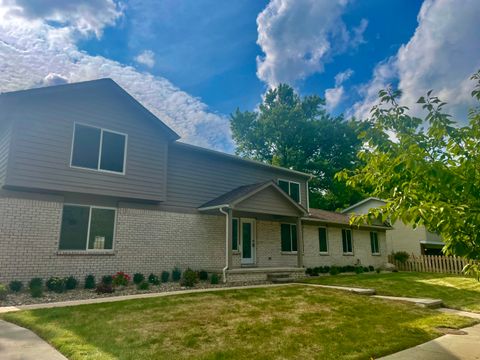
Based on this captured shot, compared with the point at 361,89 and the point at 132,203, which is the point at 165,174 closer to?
the point at 132,203

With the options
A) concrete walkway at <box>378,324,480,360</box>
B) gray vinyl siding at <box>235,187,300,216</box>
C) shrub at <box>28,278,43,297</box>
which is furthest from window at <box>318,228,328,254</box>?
shrub at <box>28,278,43,297</box>

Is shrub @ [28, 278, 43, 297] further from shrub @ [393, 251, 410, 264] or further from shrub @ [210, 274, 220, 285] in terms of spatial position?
shrub @ [393, 251, 410, 264]

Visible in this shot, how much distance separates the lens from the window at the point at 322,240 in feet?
65.0

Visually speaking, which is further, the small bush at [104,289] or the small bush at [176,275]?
the small bush at [176,275]

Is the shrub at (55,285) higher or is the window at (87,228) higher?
the window at (87,228)

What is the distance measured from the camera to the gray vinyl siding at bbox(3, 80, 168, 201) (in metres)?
10.3

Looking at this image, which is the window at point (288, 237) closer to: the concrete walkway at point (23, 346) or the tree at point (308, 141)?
the concrete walkway at point (23, 346)

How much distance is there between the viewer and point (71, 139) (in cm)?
1124

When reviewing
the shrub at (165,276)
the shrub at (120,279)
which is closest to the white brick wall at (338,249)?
→ the shrub at (165,276)

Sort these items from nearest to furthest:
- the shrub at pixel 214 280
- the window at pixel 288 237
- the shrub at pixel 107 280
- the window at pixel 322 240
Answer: the shrub at pixel 107 280 → the shrub at pixel 214 280 → the window at pixel 288 237 → the window at pixel 322 240

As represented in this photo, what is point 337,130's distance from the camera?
37.8 metres

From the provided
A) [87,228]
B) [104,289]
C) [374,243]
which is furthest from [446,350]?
[374,243]

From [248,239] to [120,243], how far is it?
6.42 m

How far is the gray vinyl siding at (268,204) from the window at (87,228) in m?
5.07
